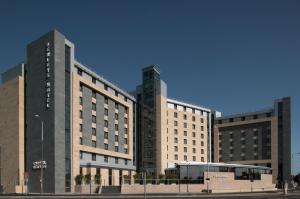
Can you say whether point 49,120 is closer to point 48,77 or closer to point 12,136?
point 48,77

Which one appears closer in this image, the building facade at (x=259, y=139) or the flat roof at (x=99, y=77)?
the flat roof at (x=99, y=77)

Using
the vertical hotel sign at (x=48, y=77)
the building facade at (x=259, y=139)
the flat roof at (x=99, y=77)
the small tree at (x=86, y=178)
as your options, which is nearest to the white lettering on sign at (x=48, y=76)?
the vertical hotel sign at (x=48, y=77)

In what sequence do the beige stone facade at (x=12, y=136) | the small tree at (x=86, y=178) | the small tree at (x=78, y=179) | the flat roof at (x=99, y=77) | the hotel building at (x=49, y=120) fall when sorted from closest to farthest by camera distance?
1. the hotel building at (x=49, y=120)
2. the beige stone facade at (x=12, y=136)
3. the small tree at (x=78, y=179)
4. the small tree at (x=86, y=178)
5. the flat roof at (x=99, y=77)

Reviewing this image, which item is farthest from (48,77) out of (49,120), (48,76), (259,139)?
(259,139)

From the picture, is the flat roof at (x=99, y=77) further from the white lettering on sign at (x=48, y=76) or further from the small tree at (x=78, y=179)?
the small tree at (x=78, y=179)

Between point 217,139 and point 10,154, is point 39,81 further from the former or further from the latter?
point 217,139

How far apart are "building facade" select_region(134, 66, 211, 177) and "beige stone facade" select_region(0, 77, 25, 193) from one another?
37.8m

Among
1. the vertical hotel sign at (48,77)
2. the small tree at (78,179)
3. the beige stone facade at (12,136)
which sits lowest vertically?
the small tree at (78,179)

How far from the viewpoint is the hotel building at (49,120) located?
66.6 meters

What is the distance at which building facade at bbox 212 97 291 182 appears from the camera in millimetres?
122812

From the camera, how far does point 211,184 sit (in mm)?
76875

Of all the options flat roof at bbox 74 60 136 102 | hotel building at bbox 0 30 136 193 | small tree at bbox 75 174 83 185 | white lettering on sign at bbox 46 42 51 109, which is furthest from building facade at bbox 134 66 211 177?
white lettering on sign at bbox 46 42 51 109

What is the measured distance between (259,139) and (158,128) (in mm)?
42835

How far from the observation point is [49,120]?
2628 inches
